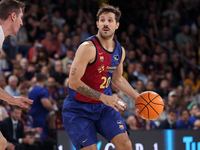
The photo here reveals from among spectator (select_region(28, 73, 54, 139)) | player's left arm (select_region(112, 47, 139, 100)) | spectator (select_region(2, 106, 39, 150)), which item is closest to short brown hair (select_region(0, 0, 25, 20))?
player's left arm (select_region(112, 47, 139, 100))

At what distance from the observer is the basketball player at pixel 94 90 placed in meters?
4.60

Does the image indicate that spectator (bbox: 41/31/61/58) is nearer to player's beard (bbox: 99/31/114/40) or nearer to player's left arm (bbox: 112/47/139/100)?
player's left arm (bbox: 112/47/139/100)

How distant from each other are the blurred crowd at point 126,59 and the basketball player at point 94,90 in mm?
2594

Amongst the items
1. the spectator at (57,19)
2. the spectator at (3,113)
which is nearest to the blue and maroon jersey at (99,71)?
the spectator at (3,113)

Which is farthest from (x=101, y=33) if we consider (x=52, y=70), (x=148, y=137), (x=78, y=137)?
(x=52, y=70)

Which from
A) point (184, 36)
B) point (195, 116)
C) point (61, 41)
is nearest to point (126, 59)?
point (61, 41)

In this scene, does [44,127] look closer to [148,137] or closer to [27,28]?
[148,137]

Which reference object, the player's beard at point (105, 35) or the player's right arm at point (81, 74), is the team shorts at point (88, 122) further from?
the player's beard at point (105, 35)

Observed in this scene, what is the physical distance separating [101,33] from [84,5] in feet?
28.7

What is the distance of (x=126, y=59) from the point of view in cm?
1120

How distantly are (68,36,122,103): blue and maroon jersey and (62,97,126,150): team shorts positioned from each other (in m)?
0.10

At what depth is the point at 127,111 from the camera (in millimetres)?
8938

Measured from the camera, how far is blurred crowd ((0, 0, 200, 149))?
816cm

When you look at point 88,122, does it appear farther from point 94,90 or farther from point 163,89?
point 163,89
